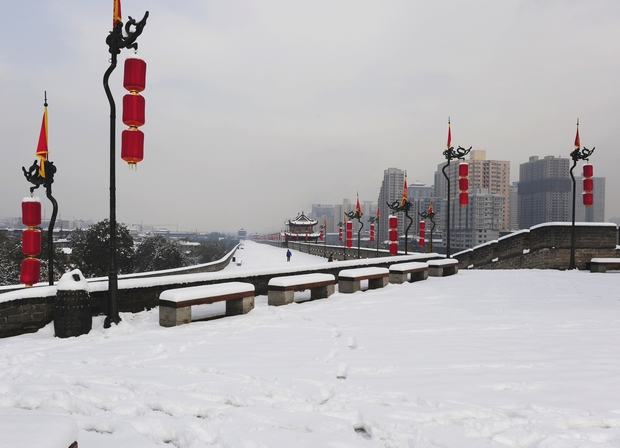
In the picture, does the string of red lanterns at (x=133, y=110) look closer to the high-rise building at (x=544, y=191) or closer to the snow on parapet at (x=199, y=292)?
the snow on parapet at (x=199, y=292)

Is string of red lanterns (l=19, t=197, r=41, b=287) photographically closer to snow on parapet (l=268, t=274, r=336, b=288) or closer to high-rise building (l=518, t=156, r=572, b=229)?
snow on parapet (l=268, t=274, r=336, b=288)

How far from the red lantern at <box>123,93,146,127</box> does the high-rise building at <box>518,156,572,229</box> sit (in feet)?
473

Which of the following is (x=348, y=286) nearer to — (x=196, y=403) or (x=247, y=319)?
(x=247, y=319)

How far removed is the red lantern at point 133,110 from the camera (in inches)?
270

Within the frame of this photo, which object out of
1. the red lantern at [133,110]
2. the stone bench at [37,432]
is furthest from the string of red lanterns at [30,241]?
the stone bench at [37,432]

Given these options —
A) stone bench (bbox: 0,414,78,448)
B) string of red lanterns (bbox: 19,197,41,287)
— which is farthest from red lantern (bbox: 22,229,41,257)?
stone bench (bbox: 0,414,78,448)

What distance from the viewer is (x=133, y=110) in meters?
6.89

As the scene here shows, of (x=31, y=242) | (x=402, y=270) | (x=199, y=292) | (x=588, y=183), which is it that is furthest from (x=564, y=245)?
(x=31, y=242)

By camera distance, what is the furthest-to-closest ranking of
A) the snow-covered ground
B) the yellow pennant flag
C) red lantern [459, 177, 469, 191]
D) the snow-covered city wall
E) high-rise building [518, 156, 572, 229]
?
1. high-rise building [518, 156, 572, 229]
2. the snow-covered city wall
3. red lantern [459, 177, 469, 191]
4. the yellow pennant flag
5. the snow-covered ground

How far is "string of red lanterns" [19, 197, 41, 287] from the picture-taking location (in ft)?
28.5

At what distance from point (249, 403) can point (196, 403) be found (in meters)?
0.48

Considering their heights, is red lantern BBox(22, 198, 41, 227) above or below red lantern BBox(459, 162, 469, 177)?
below

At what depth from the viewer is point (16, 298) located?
5980 millimetres

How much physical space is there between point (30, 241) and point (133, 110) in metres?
4.59
